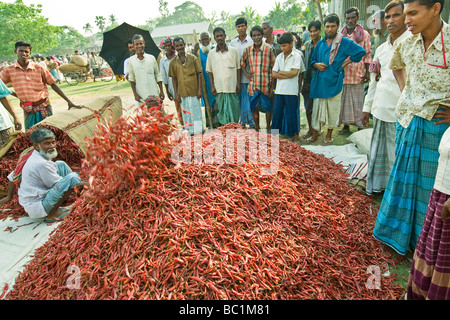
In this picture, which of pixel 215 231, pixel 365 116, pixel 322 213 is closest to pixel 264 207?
pixel 215 231

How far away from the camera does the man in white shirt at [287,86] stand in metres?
4.89

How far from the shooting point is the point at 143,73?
5559 millimetres

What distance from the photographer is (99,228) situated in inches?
85.1

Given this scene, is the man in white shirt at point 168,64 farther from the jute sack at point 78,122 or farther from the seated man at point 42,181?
the seated man at point 42,181

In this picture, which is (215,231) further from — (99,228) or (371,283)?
(371,283)

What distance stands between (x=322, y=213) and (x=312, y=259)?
59cm

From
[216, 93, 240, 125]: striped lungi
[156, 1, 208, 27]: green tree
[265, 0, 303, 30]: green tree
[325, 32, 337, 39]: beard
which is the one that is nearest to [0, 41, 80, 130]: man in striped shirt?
[216, 93, 240, 125]: striped lungi

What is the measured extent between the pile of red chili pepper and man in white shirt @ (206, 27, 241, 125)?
3392 mm

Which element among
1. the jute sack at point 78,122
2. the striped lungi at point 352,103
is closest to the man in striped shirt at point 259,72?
the striped lungi at point 352,103

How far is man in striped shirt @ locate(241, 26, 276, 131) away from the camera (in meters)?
5.22

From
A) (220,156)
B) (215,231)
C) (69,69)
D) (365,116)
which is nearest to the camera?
(215,231)

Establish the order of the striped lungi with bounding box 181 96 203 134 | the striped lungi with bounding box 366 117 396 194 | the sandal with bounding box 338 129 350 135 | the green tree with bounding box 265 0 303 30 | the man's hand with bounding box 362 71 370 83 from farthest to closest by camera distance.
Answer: the green tree with bounding box 265 0 303 30 < the striped lungi with bounding box 181 96 203 134 < the sandal with bounding box 338 129 350 135 < the man's hand with bounding box 362 71 370 83 < the striped lungi with bounding box 366 117 396 194

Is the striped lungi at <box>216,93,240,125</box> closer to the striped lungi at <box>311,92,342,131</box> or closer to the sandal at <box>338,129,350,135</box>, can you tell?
the striped lungi at <box>311,92,342,131</box>

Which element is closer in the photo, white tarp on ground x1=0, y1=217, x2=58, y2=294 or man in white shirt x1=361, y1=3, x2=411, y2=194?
white tarp on ground x1=0, y1=217, x2=58, y2=294
